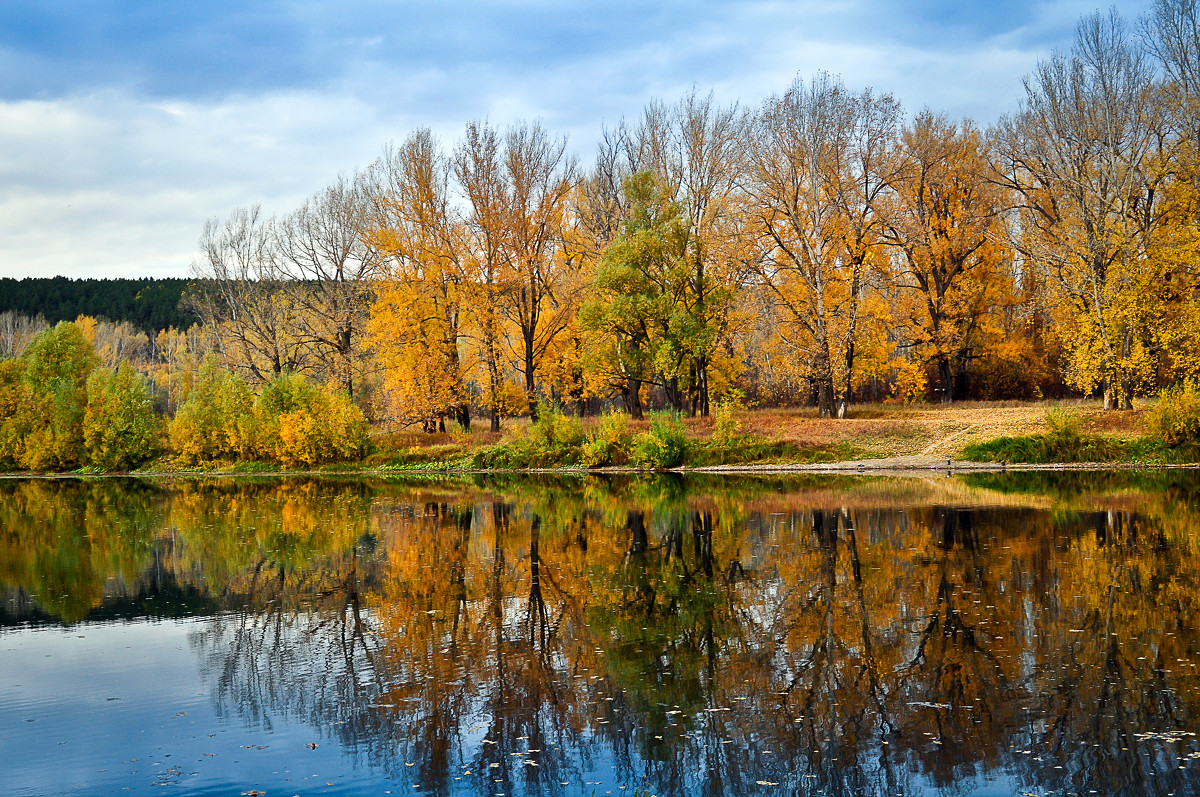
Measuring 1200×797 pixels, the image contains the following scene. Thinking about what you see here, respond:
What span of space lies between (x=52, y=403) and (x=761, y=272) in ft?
133

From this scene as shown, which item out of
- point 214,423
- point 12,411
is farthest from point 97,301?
point 214,423

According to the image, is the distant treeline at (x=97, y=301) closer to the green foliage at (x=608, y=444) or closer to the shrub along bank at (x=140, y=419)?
the shrub along bank at (x=140, y=419)

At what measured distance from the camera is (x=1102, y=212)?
107 ft

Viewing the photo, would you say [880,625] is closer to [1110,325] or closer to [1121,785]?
[1121,785]

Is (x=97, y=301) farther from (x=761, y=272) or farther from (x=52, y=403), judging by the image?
(x=761, y=272)

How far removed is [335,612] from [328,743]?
15.6ft

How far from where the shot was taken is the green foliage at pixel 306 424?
40625 mm

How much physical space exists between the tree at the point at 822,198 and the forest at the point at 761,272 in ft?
0.42

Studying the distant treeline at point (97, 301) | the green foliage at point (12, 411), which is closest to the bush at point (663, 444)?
the green foliage at point (12, 411)

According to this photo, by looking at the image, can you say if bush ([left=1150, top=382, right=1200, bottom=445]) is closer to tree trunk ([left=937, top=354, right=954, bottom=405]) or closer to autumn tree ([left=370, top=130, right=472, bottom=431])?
tree trunk ([left=937, top=354, right=954, bottom=405])

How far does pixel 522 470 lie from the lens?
36.6 meters

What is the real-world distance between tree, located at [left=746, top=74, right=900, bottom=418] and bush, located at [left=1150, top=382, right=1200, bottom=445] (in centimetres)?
1185

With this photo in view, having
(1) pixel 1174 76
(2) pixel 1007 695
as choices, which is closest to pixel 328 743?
(2) pixel 1007 695

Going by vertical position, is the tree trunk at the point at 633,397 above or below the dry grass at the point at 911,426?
above
